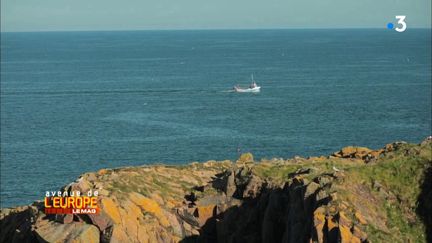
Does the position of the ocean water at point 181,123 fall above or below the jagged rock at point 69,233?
below

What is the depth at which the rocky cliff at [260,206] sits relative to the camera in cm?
3794

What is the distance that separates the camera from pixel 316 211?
36719 millimetres

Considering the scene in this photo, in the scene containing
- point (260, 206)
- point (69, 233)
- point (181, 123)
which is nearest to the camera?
point (69, 233)

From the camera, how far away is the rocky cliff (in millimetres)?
37938

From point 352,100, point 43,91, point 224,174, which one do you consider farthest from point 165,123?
point 224,174

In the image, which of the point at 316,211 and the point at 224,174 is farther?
the point at 224,174

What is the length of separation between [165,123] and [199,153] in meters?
26.6

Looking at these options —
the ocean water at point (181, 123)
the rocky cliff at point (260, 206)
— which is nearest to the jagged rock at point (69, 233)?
the rocky cliff at point (260, 206)

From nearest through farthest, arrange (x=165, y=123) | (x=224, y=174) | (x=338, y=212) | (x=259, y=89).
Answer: (x=338, y=212)
(x=224, y=174)
(x=165, y=123)
(x=259, y=89)

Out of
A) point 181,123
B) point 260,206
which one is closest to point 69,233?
point 260,206

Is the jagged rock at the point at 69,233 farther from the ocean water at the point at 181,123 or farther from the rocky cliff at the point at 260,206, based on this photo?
the ocean water at the point at 181,123

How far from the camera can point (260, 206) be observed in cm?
4491

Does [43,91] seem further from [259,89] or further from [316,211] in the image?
[316,211]

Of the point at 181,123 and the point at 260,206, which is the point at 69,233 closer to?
the point at 260,206
